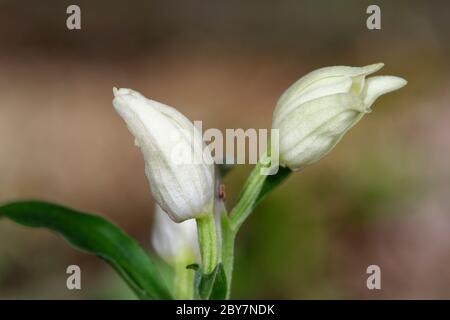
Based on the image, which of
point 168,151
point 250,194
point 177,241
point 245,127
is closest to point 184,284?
point 177,241

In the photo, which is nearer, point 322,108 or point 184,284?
point 322,108

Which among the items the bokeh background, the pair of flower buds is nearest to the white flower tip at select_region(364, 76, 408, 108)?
the pair of flower buds

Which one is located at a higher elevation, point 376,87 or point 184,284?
point 376,87

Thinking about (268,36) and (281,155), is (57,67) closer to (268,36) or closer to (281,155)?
(268,36)

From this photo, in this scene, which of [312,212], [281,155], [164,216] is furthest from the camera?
[312,212]

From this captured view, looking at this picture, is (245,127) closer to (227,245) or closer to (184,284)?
(184,284)

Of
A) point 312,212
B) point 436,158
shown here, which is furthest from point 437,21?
point 312,212

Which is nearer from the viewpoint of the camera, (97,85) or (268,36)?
(97,85)
